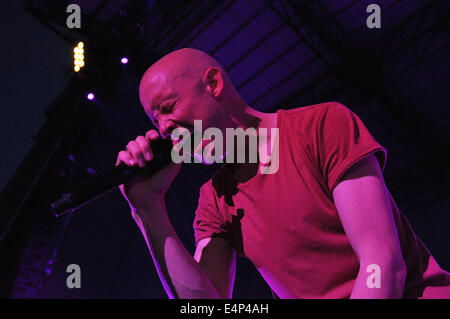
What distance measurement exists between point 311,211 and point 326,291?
0.66 feet

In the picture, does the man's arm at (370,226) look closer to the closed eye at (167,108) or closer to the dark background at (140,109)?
the closed eye at (167,108)

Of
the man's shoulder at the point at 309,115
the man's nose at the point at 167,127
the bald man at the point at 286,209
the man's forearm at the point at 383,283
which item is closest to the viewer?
the man's forearm at the point at 383,283

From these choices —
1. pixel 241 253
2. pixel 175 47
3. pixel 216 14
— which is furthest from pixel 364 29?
pixel 241 253

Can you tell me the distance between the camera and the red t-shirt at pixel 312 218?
40.3 inches

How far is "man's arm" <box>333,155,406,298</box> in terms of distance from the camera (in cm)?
87

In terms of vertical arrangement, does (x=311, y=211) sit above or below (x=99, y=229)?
below

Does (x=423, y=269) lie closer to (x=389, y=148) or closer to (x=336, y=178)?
(x=336, y=178)

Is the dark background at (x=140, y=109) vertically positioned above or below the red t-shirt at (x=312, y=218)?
above

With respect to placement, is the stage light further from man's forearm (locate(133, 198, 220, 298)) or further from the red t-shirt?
the red t-shirt

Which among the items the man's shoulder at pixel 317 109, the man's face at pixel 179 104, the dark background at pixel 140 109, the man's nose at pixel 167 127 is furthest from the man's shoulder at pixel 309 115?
the dark background at pixel 140 109

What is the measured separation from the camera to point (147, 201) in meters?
1.32

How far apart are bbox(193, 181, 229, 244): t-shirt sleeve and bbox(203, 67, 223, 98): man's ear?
322mm

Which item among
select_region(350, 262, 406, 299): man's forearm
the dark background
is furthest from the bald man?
the dark background

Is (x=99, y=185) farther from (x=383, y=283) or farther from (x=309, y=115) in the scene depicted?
(x=383, y=283)
